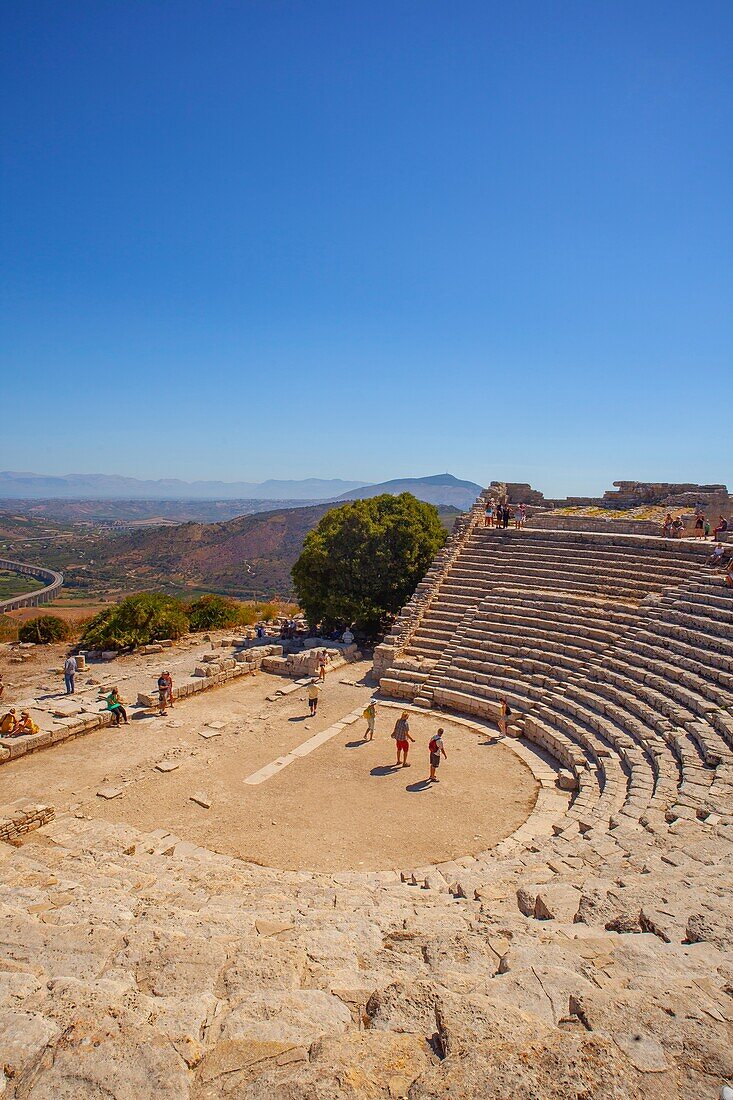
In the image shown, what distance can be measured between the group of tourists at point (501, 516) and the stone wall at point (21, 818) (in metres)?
18.5

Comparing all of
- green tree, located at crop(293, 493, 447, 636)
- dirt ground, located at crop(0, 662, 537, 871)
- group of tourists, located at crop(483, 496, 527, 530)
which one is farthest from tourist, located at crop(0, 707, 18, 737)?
group of tourists, located at crop(483, 496, 527, 530)

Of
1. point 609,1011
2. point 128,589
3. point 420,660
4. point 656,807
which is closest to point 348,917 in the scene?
point 609,1011

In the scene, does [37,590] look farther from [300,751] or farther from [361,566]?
[300,751]

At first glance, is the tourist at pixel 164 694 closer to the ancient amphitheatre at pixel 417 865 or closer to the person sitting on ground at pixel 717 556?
the ancient amphitheatre at pixel 417 865

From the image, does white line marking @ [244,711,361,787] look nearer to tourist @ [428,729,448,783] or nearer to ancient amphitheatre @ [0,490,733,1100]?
ancient amphitheatre @ [0,490,733,1100]

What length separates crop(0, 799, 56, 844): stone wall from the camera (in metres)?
9.62

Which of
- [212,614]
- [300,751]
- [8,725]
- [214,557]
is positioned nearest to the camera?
[8,725]

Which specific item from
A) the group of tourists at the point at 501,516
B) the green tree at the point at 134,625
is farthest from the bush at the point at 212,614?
the group of tourists at the point at 501,516

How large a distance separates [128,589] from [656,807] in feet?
284

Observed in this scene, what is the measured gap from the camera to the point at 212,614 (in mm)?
27047

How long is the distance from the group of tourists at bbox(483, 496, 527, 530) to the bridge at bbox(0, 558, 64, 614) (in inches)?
1983

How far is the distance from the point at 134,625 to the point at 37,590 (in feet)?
215

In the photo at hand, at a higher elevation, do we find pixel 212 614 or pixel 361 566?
pixel 361 566

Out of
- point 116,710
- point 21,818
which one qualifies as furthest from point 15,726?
point 21,818
